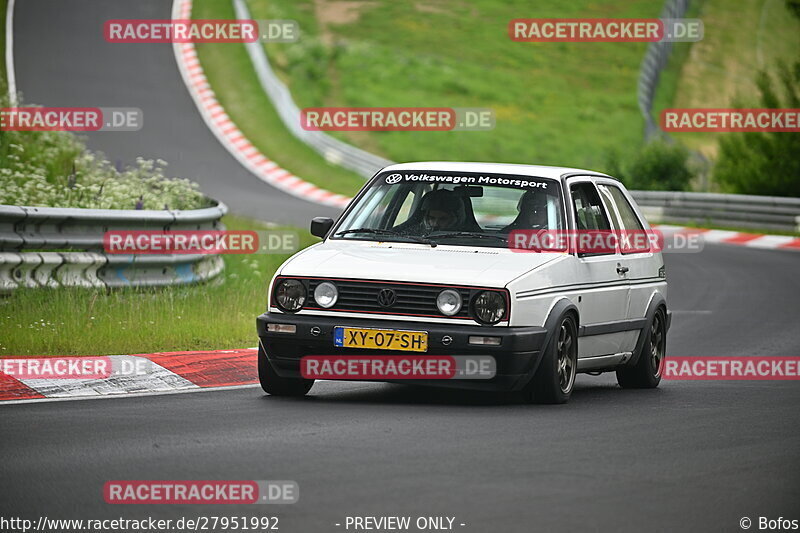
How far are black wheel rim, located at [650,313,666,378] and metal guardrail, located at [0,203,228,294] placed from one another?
15.3 ft

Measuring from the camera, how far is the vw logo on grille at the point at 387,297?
9.47 meters

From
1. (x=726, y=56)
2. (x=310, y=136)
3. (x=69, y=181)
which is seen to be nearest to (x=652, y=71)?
(x=726, y=56)

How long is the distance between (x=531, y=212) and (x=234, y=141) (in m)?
26.5

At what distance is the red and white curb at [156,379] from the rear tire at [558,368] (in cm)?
219

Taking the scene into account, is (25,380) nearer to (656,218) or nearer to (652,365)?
(652,365)

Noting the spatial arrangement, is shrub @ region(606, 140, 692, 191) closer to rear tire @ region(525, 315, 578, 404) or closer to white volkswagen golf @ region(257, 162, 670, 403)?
white volkswagen golf @ region(257, 162, 670, 403)

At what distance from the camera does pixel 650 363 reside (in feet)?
38.4

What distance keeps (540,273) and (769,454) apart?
6.93 feet

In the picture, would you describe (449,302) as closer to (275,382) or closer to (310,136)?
(275,382)

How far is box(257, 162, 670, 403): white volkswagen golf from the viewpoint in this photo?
9.41 metres

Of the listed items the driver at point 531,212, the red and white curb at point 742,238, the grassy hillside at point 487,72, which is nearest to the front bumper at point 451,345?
the driver at point 531,212

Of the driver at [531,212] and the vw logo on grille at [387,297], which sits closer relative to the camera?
the vw logo on grille at [387,297]

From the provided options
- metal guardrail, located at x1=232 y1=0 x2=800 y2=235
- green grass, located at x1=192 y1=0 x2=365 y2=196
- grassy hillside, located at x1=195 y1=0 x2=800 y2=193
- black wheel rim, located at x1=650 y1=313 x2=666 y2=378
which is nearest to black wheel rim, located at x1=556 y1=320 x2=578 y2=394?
black wheel rim, located at x1=650 y1=313 x2=666 y2=378

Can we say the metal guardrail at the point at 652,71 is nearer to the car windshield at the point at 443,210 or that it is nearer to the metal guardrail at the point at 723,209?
the metal guardrail at the point at 723,209
